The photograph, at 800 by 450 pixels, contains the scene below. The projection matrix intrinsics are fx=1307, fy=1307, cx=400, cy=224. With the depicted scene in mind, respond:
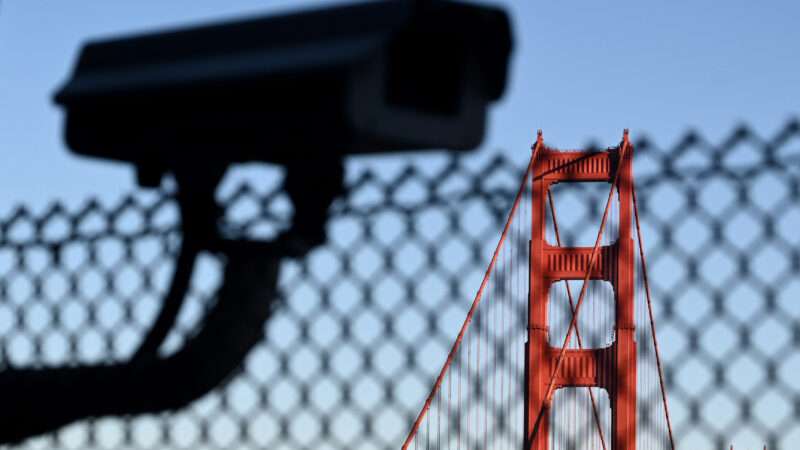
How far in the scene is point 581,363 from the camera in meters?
15.6

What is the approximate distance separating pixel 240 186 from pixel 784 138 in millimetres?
1013

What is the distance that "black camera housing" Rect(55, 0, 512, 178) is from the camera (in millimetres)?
1494

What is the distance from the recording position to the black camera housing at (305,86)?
149cm

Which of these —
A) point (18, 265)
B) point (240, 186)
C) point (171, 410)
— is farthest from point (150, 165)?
point (18, 265)

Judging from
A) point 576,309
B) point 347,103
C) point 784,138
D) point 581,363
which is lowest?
point 581,363

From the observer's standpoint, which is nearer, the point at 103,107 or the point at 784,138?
the point at 103,107

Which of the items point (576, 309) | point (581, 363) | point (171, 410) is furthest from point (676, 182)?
point (581, 363)

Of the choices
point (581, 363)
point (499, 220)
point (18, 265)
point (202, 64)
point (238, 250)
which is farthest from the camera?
point (581, 363)

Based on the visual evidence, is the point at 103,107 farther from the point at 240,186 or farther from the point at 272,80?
the point at 240,186

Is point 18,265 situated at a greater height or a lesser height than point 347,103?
lesser

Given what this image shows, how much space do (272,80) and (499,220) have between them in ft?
2.97

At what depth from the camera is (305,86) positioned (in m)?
1.54

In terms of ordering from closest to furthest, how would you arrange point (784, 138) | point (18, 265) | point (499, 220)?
point (784, 138) < point (499, 220) < point (18, 265)

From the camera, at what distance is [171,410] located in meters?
Answer: 1.99
